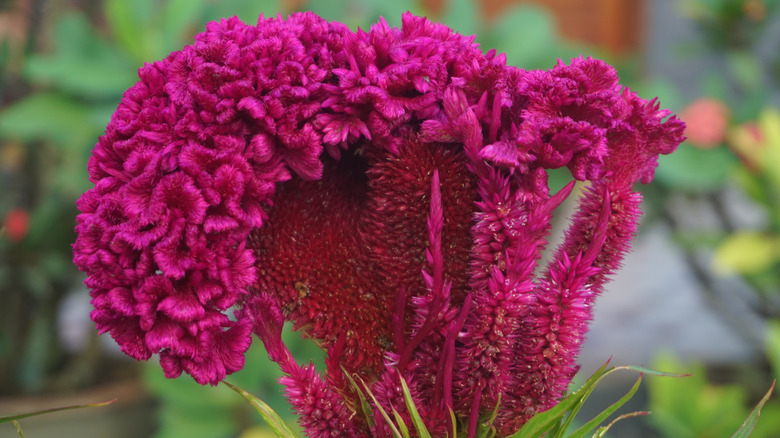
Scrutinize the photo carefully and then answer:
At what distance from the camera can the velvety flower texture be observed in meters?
0.38

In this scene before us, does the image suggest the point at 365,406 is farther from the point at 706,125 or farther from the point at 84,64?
the point at 706,125

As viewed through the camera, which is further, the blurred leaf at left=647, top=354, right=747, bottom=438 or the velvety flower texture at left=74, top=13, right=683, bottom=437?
the blurred leaf at left=647, top=354, right=747, bottom=438

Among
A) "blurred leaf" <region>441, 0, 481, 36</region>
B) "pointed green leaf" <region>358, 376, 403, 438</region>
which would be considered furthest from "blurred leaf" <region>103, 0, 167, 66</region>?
"pointed green leaf" <region>358, 376, 403, 438</region>

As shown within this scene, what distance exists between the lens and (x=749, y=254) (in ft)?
5.65

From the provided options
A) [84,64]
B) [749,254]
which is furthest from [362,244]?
[749,254]

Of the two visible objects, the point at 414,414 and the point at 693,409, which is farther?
the point at 693,409

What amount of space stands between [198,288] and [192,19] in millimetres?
1471

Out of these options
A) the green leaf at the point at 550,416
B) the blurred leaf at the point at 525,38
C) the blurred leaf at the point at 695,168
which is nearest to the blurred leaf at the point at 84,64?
the blurred leaf at the point at 525,38

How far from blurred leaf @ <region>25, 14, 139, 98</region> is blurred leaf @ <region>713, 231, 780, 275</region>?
1399 mm

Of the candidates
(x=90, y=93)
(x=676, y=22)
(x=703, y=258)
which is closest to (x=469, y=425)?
(x=90, y=93)

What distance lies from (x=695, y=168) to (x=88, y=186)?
1.51 meters

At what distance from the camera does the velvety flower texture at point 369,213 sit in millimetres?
377

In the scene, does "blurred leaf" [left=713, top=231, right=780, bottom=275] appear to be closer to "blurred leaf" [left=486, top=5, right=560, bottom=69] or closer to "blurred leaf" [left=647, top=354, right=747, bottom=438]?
"blurred leaf" [left=647, top=354, right=747, bottom=438]

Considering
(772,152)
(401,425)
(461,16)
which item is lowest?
(401,425)
